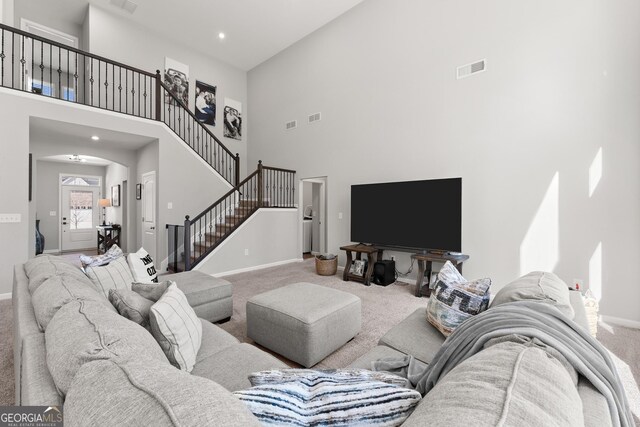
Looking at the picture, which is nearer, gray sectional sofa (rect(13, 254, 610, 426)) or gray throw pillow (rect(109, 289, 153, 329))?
gray sectional sofa (rect(13, 254, 610, 426))

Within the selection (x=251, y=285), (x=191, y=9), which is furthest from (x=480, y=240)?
(x=191, y=9)

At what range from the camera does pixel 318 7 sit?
5496 mm

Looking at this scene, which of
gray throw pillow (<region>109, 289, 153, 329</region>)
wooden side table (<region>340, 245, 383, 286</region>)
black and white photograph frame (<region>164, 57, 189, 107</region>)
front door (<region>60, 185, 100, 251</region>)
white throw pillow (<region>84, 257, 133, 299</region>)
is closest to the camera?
gray throw pillow (<region>109, 289, 153, 329</region>)

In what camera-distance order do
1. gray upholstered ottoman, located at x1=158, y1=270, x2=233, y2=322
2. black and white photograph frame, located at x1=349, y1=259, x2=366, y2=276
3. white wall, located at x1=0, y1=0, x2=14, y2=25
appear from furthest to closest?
black and white photograph frame, located at x1=349, y1=259, x2=366, y2=276, white wall, located at x1=0, y1=0, x2=14, y2=25, gray upholstered ottoman, located at x1=158, y1=270, x2=233, y2=322

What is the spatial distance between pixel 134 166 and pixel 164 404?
7.11 metres

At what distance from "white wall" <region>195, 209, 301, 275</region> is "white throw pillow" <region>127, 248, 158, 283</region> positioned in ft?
7.61

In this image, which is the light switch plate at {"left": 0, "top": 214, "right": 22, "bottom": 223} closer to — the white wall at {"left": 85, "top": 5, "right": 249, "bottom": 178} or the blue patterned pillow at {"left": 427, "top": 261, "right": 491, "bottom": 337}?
the white wall at {"left": 85, "top": 5, "right": 249, "bottom": 178}

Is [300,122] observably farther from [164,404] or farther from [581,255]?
[164,404]

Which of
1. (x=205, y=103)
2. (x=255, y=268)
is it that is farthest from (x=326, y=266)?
(x=205, y=103)

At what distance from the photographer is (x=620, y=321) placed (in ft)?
10.2

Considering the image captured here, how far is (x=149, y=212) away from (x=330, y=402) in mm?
6255

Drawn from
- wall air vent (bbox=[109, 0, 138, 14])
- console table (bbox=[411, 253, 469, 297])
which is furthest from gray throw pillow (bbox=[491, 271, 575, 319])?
wall air vent (bbox=[109, 0, 138, 14])

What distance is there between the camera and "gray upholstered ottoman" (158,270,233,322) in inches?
106

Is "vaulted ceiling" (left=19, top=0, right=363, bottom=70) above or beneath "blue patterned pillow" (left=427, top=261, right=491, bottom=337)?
above
